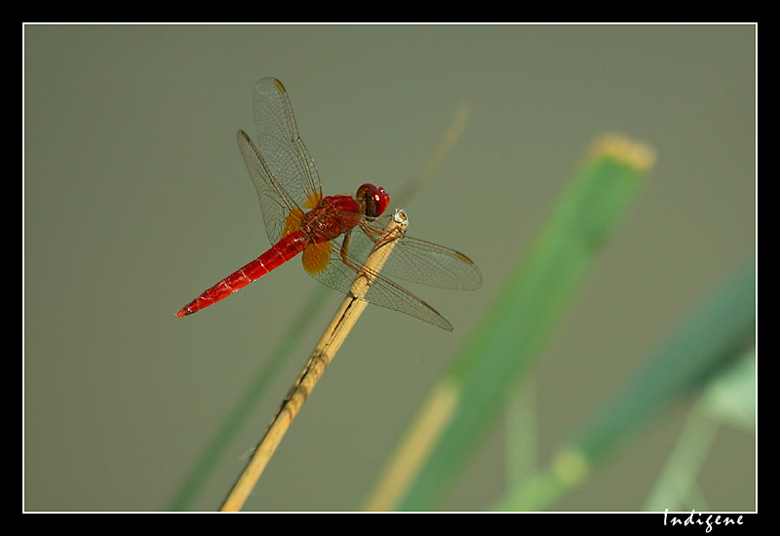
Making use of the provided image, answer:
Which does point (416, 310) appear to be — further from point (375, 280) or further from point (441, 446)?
point (441, 446)

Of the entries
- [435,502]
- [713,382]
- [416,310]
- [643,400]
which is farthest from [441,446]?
[713,382]

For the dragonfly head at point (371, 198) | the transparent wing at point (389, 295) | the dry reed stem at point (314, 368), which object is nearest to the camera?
the dry reed stem at point (314, 368)

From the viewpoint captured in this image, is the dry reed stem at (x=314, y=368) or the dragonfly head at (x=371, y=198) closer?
the dry reed stem at (x=314, y=368)

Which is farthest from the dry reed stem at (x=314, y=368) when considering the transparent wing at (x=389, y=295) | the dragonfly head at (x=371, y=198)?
the dragonfly head at (x=371, y=198)

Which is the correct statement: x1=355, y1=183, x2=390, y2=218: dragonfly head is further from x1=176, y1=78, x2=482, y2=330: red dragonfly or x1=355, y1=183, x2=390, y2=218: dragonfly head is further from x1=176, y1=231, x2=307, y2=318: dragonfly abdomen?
x1=176, y1=231, x2=307, y2=318: dragonfly abdomen

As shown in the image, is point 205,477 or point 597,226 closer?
point 205,477

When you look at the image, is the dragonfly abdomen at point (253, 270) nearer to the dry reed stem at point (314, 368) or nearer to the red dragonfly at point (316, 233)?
the red dragonfly at point (316, 233)

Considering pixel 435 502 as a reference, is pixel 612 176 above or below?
above
